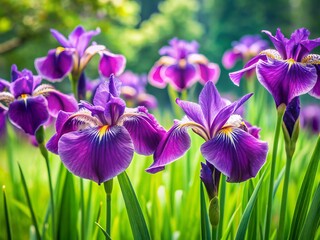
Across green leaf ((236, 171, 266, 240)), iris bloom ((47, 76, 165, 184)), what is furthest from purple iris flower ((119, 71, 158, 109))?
green leaf ((236, 171, 266, 240))

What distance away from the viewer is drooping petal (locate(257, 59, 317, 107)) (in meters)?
1.23

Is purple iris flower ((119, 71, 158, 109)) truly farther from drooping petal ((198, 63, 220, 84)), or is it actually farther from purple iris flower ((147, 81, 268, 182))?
purple iris flower ((147, 81, 268, 182))

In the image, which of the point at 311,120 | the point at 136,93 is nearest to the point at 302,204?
the point at 136,93

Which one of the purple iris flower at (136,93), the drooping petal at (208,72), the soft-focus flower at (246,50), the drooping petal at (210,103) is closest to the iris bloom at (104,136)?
the drooping petal at (210,103)

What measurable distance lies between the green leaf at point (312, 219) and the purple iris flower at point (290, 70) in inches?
12.5

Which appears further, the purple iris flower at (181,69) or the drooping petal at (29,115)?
the purple iris flower at (181,69)

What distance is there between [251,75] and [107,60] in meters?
1.55

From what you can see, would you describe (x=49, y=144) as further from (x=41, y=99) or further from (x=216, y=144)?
(x=216, y=144)

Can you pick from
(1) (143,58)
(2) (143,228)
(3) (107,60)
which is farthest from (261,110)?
(1) (143,58)

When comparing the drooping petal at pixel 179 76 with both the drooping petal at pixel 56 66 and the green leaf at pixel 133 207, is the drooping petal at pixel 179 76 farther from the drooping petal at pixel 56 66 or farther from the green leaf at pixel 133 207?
the green leaf at pixel 133 207

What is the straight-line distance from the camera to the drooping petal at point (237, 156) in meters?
1.17

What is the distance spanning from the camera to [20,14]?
20.8ft

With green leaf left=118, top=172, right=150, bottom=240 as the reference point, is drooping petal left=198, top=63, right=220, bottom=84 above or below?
above

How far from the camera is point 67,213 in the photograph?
1.92 metres
